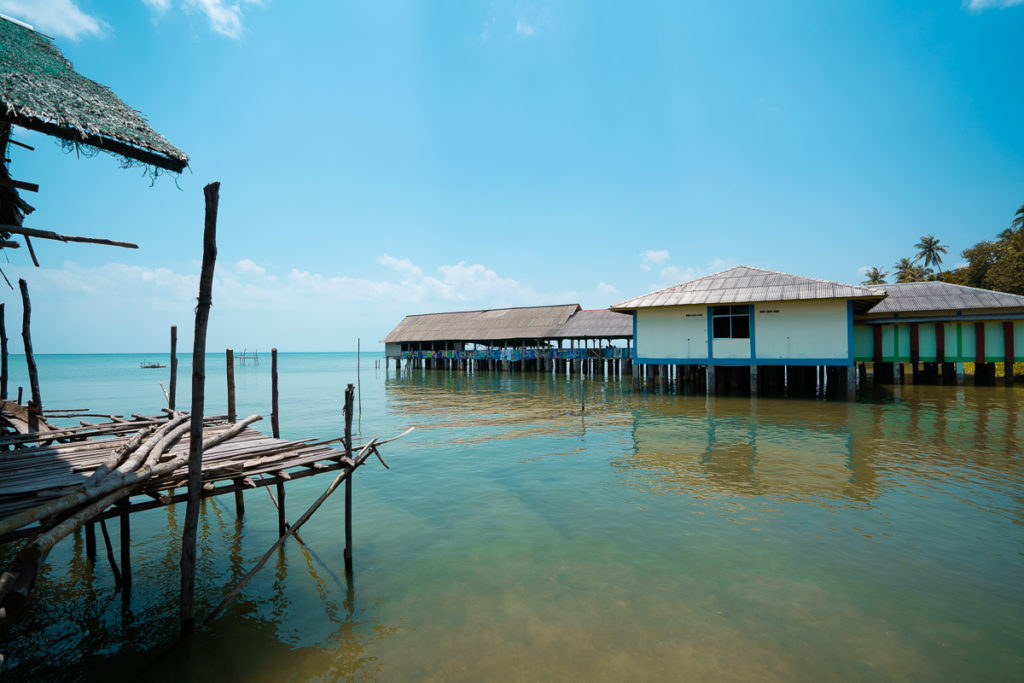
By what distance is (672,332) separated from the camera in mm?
20375

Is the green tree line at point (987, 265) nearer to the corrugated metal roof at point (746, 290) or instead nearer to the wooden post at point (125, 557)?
the corrugated metal roof at point (746, 290)

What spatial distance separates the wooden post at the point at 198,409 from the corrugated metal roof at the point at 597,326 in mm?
27338

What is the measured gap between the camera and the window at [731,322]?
19266mm

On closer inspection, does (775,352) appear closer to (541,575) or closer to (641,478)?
(641,478)

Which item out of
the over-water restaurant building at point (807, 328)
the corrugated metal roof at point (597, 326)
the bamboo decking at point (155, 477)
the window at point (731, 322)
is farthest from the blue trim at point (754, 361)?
the bamboo decking at point (155, 477)

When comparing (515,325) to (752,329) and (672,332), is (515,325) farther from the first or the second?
(752,329)

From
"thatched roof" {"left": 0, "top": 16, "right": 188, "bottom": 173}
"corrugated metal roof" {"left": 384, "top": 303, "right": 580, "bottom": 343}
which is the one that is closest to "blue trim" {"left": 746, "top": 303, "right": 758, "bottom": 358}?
"corrugated metal roof" {"left": 384, "top": 303, "right": 580, "bottom": 343}

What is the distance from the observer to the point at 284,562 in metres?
5.80

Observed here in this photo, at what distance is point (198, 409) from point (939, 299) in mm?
26964

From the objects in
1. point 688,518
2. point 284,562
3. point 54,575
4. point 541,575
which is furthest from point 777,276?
point 54,575

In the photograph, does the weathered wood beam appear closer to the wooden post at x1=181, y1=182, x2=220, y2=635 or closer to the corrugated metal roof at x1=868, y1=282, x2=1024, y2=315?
the wooden post at x1=181, y1=182, x2=220, y2=635

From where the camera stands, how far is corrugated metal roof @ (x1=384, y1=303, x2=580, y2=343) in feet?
112

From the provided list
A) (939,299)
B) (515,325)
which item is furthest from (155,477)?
(515,325)

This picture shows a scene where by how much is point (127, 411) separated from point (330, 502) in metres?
16.8
